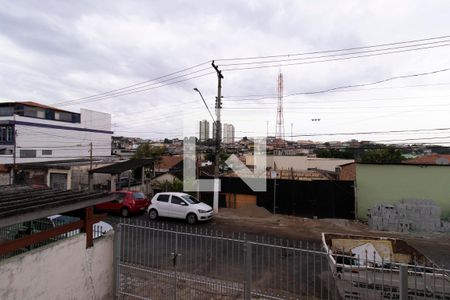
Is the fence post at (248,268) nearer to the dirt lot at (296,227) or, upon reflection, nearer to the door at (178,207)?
the dirt lot at (296,227)

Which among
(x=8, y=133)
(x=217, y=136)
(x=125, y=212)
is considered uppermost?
(x=8, y=133)

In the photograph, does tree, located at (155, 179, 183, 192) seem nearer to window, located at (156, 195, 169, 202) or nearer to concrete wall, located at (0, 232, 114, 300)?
window, located at (156, 195, 169, 202)

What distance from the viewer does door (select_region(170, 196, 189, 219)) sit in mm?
15219

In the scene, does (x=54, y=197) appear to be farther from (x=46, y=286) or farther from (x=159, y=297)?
(x=159, y=297)

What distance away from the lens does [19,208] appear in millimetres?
4672

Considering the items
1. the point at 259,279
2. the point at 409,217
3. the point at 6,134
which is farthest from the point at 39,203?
the point at 6,134

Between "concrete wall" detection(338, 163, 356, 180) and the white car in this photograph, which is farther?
"concrete wall" detection(338, 163, 356, 180)

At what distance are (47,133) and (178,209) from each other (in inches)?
1396

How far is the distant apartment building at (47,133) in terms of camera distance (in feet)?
125

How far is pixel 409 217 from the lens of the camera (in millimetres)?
14695

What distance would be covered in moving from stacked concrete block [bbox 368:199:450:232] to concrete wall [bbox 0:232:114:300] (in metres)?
12.8

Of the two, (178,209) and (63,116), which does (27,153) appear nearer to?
(63,116)

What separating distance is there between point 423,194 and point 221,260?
12196 millimetres

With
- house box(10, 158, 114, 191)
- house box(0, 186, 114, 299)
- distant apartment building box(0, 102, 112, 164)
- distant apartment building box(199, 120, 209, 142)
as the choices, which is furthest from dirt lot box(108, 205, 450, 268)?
distant apartment building box(0, 102, 112, 164)
